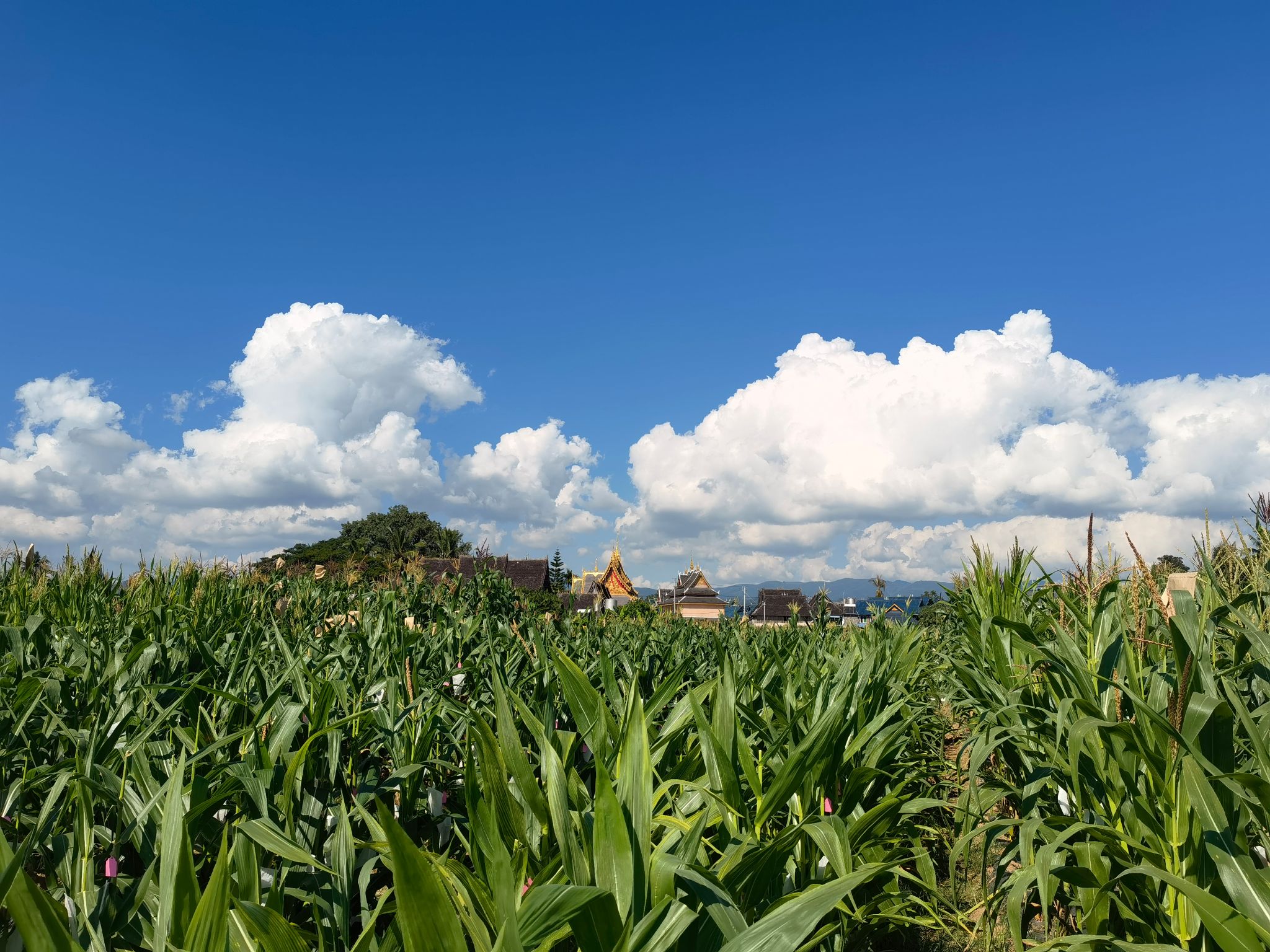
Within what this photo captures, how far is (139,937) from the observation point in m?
1.70

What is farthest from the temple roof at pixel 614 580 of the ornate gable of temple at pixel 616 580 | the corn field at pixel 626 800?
the corn field at pixel 626 800

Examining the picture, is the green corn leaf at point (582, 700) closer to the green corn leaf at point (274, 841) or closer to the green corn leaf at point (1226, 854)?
the green corn leaf at point (274, 841)

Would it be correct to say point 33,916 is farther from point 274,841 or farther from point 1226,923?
point 1226,923

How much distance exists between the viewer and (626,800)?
162 centimetres

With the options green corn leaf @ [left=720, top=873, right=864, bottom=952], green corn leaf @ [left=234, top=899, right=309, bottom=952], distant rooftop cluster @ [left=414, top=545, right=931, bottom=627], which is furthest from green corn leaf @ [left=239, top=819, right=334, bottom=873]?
distant rooftop cluster @ [left=414, top=545, right=931, bottom=627]

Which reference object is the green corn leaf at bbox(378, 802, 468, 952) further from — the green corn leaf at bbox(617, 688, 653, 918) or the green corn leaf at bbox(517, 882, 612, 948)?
the green corn leaf at bbox(617, 688, 653, 918)

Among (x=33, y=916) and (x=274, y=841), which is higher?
(x=33, y=916)

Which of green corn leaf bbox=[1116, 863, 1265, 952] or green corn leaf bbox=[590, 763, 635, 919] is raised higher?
green corn leaf bbox=[590, 763, 635, 919]

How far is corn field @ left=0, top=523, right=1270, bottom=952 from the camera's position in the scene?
1.38 meters

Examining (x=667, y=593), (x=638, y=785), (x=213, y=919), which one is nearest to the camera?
(x=213, y=919)

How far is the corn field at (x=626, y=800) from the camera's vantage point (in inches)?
54.3

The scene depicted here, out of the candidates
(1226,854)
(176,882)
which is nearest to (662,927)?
(176,882)

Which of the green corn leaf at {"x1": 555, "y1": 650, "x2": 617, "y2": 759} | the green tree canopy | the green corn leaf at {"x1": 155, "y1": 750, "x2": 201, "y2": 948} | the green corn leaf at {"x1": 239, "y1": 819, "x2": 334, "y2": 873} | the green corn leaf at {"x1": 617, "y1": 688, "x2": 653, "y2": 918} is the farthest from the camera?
the green tree canopy

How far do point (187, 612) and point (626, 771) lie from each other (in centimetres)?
503
